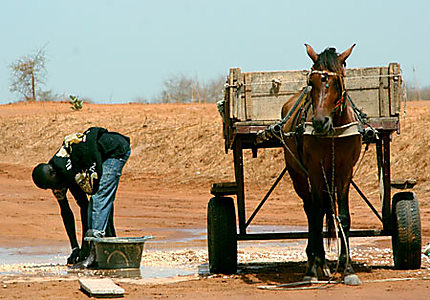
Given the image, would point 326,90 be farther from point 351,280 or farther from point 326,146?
point 351,280

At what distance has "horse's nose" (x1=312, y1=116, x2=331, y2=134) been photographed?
7449 millimetres

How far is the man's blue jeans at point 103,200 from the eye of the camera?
980 centimetres

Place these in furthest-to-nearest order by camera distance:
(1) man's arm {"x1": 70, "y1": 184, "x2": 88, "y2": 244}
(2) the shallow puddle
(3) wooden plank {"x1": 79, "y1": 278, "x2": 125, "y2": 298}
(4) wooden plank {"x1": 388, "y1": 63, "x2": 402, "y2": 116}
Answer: (1) man's arm {"x1": 70, "y1": 184, "x2": 88, "y2": 244} < (2) the shallow puddle < (4) wooden plank {"x1": 388, "y1": 63, "x2": 402, "y2": 116} < (3) wooden plank {"x1": 79, "y1": 278, "x2": 125, "y2": 298}

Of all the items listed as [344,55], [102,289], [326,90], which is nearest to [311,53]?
[344,55]

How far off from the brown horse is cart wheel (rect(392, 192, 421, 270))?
39.8 inches

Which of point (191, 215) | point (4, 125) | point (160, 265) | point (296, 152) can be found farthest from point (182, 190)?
point (296, 152)

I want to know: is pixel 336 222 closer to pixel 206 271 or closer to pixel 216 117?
pixel 206 271

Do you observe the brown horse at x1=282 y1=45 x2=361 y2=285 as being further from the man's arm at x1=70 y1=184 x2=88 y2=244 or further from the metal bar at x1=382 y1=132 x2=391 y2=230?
the man's arm at x1=70 y1=184 x2=88 y2=244

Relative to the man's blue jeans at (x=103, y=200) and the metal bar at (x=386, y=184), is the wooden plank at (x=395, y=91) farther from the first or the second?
the man's blue jeans at (x=103, y=200)

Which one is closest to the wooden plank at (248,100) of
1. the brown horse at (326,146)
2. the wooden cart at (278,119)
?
the wooden cart at (278,119)

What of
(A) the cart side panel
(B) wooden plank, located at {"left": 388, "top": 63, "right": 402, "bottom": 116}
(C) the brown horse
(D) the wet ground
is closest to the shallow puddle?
(D) the wet ground

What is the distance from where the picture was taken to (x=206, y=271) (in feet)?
32.2

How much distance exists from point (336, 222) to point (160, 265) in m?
3.17

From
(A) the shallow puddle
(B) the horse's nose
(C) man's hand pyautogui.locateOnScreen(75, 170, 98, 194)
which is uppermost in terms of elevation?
(B) the horse's nose
